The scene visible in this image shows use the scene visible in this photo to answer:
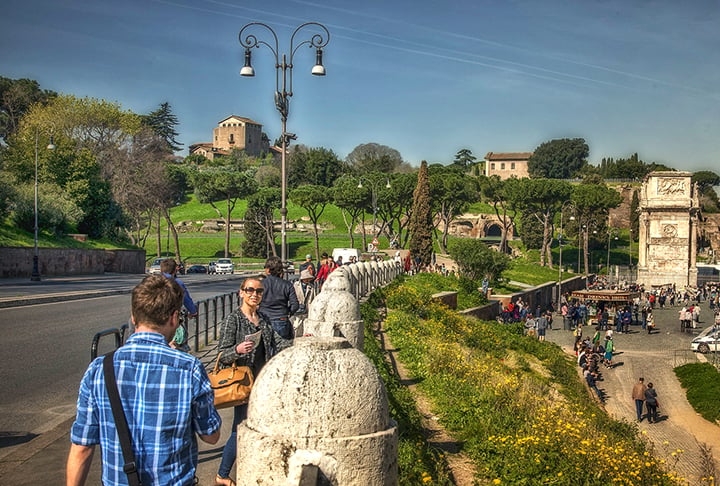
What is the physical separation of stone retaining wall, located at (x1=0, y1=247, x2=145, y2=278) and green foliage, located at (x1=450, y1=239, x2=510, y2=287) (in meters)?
20.0

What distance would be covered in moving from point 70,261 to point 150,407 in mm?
41056

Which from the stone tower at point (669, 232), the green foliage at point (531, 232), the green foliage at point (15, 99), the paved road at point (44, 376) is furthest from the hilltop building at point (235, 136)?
the paved road at point (44, 376)

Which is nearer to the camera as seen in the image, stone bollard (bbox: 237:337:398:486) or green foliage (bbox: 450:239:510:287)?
stone bollard (bbox: 237:337:398:486)

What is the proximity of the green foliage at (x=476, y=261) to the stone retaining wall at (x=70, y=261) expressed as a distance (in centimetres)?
1995

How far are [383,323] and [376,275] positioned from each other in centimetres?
976

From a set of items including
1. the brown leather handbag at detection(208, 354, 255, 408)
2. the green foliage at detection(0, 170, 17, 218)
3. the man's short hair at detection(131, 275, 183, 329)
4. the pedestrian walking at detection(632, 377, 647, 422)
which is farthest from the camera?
the green foliage at detection(0, 170, 17, 218)

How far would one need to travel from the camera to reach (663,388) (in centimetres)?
2908

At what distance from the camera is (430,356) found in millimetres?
14797

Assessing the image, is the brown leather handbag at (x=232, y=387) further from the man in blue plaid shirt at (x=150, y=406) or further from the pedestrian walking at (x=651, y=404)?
the pedestrian walking at (x=651, y=404)

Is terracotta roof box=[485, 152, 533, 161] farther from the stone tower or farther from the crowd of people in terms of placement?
the crowd of people

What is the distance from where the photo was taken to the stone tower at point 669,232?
77188 millimetres

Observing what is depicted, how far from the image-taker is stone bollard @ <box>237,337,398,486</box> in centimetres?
410

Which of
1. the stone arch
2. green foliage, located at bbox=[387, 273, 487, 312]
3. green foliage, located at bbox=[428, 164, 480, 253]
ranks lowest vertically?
green foliage, located at bbox=[387, 273, 487, 312]

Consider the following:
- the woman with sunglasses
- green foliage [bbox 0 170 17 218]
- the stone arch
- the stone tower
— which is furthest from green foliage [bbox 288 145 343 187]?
the woman with sunglasses
